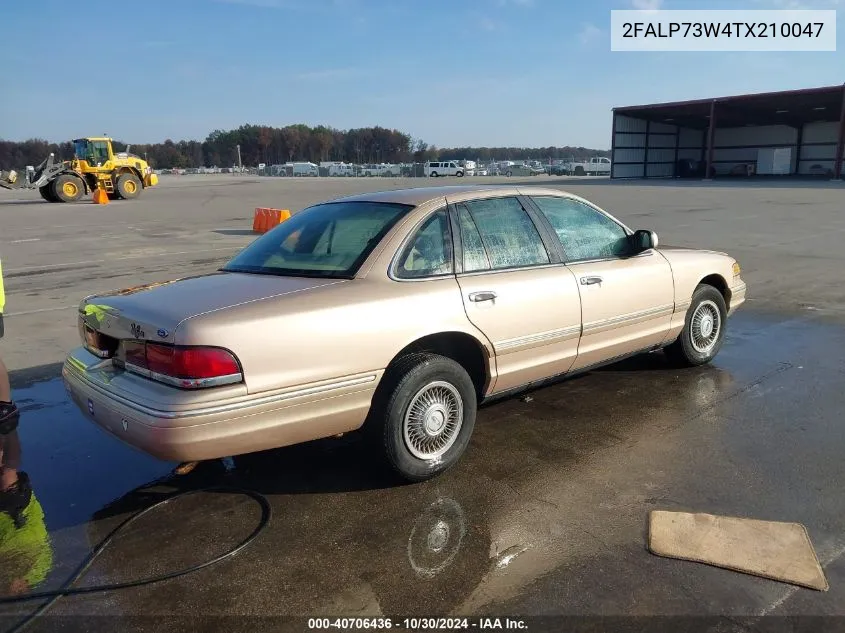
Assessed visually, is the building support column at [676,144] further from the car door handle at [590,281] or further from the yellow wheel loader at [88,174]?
the car door handle at [590,281]

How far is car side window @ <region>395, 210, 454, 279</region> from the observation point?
12.6 feet

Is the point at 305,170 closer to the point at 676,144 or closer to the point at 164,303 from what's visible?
the point at 676,144

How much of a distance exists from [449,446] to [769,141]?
6424cm

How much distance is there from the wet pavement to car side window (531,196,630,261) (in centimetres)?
111

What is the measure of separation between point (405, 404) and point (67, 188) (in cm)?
3275

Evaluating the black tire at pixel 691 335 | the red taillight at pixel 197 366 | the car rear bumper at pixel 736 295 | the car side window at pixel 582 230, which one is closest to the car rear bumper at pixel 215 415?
the red taillight at pixel 197 366

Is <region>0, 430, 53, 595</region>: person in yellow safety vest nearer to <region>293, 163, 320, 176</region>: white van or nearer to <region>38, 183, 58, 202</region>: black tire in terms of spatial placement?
<region>38, 183, 58, 202</region>: black tire

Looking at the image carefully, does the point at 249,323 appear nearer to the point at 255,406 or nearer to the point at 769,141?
the point at 255,406

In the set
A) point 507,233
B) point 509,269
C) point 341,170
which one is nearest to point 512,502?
point 509,269

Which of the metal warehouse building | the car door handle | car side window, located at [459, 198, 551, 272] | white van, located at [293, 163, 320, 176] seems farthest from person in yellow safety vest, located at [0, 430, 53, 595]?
white van, located at [293, 163, 320, 176]

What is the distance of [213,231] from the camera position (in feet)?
61.0

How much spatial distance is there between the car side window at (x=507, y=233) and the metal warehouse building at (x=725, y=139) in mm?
51699

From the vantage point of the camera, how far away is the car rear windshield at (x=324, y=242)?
3.89 m

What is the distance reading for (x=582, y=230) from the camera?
4848 mm
